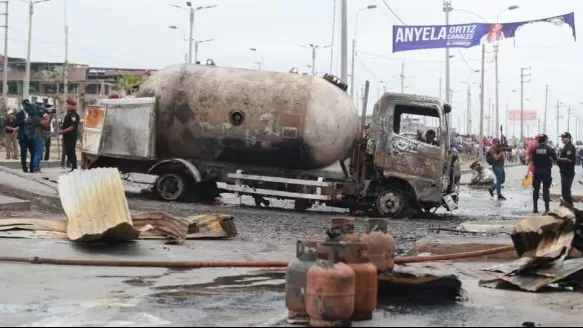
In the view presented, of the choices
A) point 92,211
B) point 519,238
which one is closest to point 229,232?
point 92,211

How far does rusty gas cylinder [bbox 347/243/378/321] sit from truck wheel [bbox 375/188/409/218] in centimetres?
1009

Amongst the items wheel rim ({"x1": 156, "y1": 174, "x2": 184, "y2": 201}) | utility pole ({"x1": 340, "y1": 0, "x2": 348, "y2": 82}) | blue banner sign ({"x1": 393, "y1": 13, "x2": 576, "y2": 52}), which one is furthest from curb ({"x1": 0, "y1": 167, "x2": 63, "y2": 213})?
blue banner sign ({"x1": 393, "y1": 13, "x2": 576, "y2": 52})

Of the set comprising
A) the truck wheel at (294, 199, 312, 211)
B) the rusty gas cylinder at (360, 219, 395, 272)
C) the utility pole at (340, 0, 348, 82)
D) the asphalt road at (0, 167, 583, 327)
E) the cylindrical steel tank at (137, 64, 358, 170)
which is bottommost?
the asphalt road at (0, 167, 583, 327)

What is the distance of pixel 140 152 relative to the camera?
50.9 feet

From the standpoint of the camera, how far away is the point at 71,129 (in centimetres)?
1844

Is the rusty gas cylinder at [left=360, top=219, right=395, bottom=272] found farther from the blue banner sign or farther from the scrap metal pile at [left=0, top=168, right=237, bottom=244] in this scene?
the blue banner sign

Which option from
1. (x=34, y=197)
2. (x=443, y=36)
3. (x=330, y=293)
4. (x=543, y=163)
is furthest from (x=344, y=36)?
(x=330, y=293)

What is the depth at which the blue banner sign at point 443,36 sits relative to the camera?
3167 cm

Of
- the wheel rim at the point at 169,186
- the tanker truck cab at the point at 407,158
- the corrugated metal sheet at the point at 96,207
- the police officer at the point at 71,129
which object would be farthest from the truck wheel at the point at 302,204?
the corrugated metal sheet at the point at 96,207

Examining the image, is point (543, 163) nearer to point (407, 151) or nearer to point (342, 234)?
point (407, 151)

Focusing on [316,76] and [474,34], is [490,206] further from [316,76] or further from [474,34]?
[474,34]

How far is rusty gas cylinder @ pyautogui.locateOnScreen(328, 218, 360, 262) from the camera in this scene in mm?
5121

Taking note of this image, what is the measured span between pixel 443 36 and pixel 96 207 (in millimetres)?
25138

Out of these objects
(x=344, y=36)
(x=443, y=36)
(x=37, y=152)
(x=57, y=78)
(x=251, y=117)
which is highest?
(x=57, y=78)
